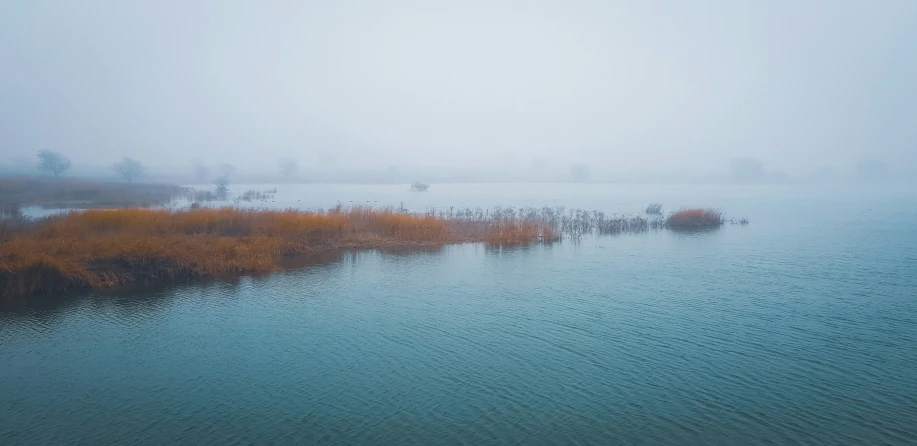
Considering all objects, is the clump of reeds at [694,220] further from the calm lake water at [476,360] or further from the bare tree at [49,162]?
the bare tree at [49,162]

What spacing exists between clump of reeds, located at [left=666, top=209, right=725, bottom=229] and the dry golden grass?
11905 millimetres

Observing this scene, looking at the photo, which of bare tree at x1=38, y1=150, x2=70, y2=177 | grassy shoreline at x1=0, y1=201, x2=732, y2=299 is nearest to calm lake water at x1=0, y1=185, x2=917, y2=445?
grassy shoreline at x1=0, y1=201, x2=732, y2=299

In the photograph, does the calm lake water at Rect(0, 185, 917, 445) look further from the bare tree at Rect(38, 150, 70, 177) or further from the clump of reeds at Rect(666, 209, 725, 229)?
the bare tree at Rect(38, 150, 70, 177)

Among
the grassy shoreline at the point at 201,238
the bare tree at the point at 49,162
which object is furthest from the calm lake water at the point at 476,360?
the bare tree at the point at 49,162

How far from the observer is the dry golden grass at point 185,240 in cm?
1827

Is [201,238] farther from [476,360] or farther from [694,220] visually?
[694,220]

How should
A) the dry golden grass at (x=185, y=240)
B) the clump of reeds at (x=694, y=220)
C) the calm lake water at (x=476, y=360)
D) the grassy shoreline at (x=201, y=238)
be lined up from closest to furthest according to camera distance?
the calm lake water at (x=476, y=360) → the dry golden grass at (x=185, y=240) → the grassy shoreline at (x=201, y=238) → the clump of reeds at (x=694, y=220)

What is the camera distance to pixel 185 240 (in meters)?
22.8

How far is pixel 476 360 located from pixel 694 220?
3180 centimetres

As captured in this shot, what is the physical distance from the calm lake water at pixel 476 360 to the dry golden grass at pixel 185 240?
1.39 meters

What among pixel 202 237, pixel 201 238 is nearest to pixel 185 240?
pixel 201 238

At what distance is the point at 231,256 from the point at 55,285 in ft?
19.5

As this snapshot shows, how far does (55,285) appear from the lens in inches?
717

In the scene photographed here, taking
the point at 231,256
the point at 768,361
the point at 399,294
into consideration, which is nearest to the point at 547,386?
the point at 768,361
